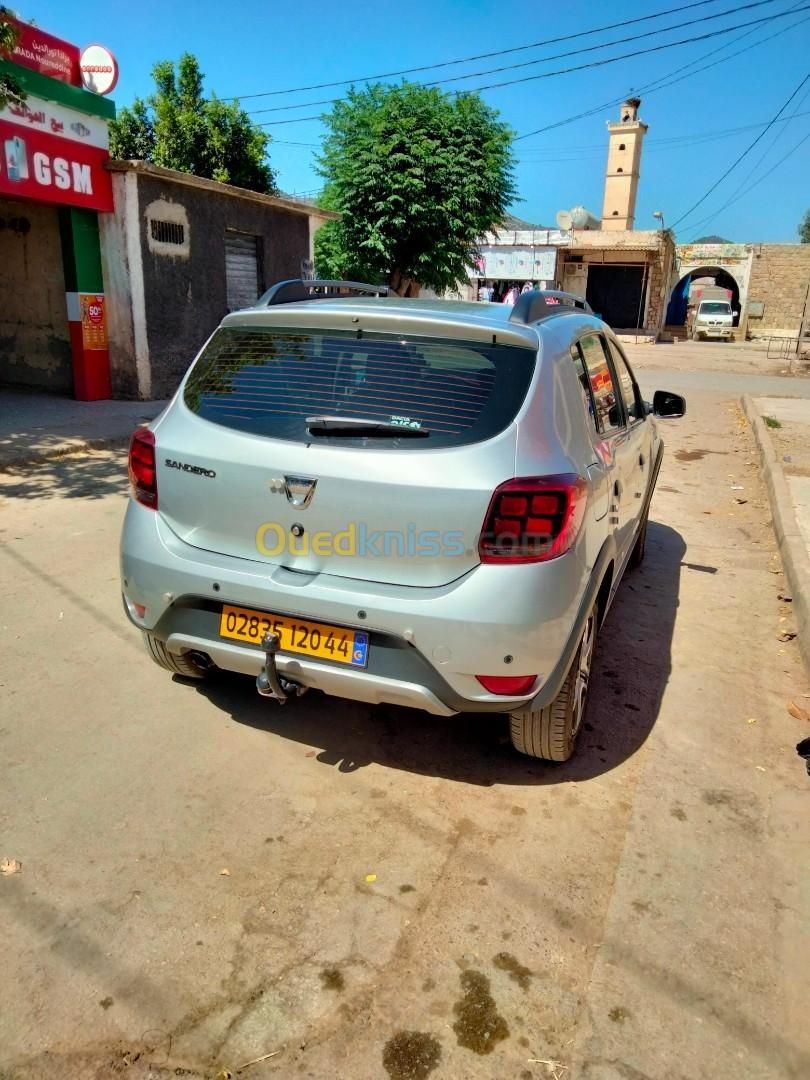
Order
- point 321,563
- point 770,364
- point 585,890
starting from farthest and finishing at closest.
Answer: point 770,364 → point 321,563 → point 585,890

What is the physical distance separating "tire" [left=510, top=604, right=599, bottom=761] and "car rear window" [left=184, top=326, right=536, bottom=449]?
95cm

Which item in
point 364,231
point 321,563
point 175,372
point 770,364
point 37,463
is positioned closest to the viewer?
point 321,563

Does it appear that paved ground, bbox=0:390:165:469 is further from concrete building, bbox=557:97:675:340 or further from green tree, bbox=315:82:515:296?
concrete building, bbox=557:97:675:340

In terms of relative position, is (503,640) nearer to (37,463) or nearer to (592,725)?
(592,725)

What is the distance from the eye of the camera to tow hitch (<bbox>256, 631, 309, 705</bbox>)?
278 centimetres

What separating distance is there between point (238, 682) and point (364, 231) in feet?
53.9

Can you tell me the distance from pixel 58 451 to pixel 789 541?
288 inches

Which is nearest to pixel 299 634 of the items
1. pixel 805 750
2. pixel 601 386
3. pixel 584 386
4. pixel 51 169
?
pixel 584 386

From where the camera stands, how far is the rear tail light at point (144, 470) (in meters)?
3.02

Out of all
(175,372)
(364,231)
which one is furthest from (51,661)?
(364,231)

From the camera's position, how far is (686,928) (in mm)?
2373

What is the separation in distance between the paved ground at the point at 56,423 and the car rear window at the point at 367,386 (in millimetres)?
5863

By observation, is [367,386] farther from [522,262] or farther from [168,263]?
[522,262]

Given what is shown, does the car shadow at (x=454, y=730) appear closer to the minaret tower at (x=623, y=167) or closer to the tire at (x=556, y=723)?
the tire at (x=556, y=723)
